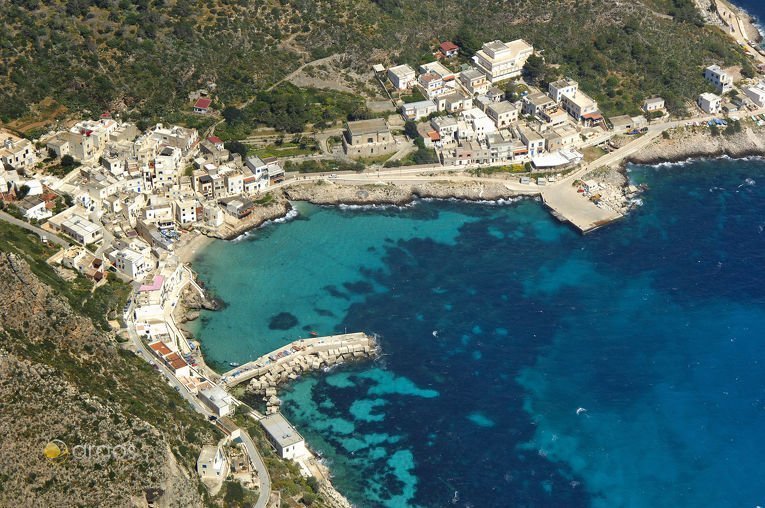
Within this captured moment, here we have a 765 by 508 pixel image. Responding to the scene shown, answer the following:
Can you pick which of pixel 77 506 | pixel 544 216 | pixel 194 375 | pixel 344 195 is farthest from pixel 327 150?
pixel 77 506

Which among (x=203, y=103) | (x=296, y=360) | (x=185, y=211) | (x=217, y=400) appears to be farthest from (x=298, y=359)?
(x=203, y=103)

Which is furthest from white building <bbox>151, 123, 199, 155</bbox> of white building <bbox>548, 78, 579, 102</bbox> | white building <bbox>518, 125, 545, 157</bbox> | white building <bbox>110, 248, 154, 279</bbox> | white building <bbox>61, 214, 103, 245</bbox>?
white building <bbox>548, 78, 579, 102</bbox>

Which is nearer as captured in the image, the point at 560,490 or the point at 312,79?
the point at 560,490

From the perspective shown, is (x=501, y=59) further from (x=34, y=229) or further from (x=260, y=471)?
(x=260, y=471)

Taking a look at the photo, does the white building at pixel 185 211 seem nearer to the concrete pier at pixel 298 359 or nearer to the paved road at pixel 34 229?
the paved road at pixel 34 229

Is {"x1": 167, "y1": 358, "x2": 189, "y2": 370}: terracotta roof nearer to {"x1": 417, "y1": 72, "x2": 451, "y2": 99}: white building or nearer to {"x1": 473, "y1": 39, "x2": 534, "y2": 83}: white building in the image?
{"x1": 417, "y1": 72, "x2": 451, "y2": 99}: white building

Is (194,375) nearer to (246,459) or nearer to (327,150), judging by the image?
(246,459)
